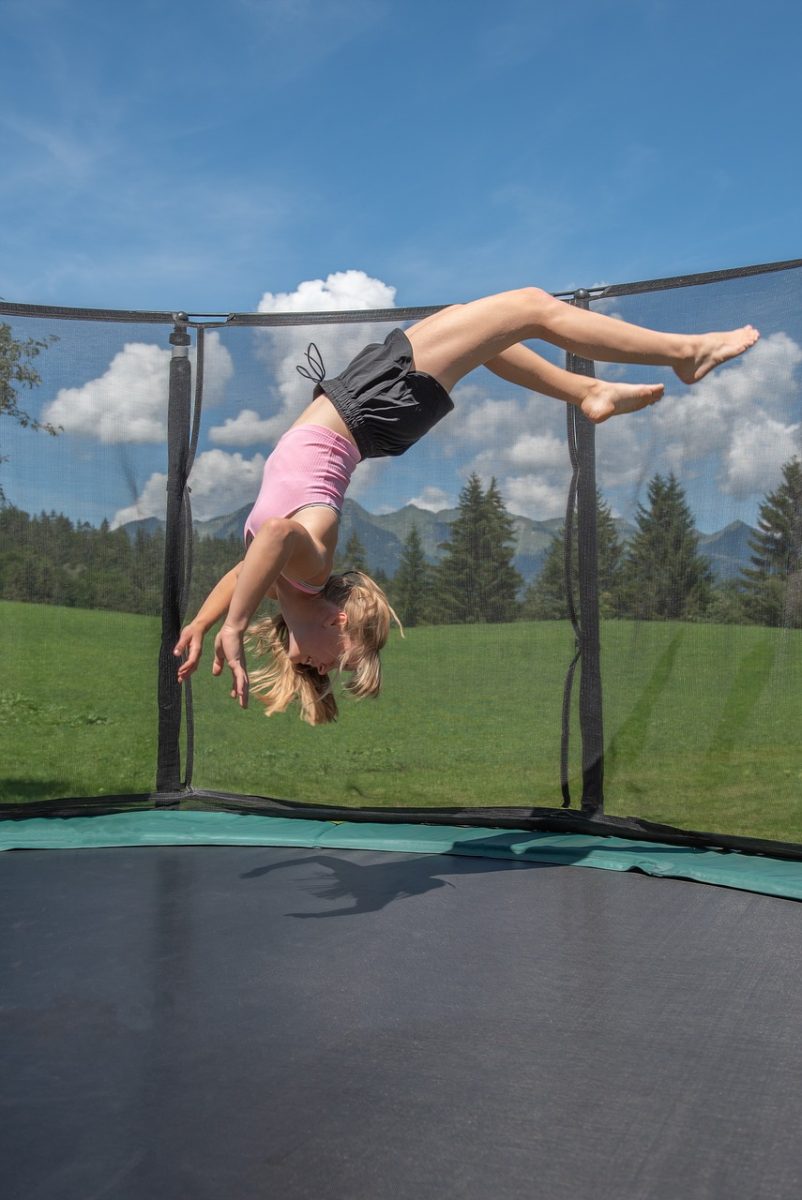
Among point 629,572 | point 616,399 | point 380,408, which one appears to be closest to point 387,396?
point 380,408

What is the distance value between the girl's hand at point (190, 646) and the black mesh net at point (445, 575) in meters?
1.27

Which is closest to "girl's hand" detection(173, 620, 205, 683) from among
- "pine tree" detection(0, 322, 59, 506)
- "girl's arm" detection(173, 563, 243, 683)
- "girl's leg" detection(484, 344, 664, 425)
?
"girl's arm" detection(173, 563, 243, 683)

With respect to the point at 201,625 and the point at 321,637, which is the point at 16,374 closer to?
the point at 201,625

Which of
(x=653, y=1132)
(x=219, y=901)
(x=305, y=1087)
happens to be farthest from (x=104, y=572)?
(x=653, y=1132)

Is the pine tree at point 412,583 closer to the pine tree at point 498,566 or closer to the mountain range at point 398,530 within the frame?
the mountain range at point 398,530

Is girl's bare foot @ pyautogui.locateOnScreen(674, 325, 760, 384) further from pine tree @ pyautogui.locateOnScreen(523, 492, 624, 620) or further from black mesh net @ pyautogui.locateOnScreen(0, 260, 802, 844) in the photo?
pine tree @ pyautogui.locateOnScreen(523, 492, 624, 620)

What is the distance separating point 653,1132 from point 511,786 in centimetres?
204

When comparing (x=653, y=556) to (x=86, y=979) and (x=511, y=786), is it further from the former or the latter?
(x=86, y=979)

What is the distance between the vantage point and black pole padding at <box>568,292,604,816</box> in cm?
337

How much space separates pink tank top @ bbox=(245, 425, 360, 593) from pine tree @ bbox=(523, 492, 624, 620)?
114 centimetres

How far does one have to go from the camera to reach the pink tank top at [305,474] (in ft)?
8.13

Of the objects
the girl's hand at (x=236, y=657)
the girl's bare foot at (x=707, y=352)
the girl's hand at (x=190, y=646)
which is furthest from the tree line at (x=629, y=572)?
the girl's hand at (x=236, y=657)

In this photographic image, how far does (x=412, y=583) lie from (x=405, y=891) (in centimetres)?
124

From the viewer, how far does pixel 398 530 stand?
12.4 ft
